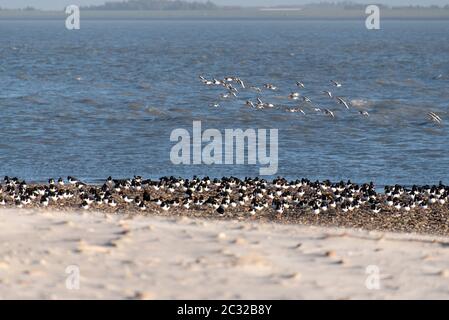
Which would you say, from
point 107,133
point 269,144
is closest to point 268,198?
point 269,144

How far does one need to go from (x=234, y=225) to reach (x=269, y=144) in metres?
25.9

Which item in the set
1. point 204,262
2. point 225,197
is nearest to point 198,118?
point 225,197

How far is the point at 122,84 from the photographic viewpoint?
8294cm

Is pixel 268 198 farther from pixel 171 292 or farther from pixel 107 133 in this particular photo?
pixel 107 133

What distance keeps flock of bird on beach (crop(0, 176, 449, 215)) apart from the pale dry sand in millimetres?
7705

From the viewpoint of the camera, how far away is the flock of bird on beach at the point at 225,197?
25594mm

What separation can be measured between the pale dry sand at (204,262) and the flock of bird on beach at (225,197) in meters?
7.71

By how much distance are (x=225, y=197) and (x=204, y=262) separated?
465 inches

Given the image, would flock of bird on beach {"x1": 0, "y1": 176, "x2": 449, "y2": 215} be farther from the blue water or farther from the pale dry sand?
the pale dry sand

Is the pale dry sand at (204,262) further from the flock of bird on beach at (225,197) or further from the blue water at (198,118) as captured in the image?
the blue water at (198,118)

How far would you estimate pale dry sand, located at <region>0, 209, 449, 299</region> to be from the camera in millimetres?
13398

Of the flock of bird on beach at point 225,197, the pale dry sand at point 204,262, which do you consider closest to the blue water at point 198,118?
the flock of bird on beach at point 225,197

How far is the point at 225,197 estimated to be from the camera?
26344 millimetres

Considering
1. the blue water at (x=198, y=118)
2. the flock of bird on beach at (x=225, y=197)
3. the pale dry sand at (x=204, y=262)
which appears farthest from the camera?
the blue water at (x=198, y=118)
